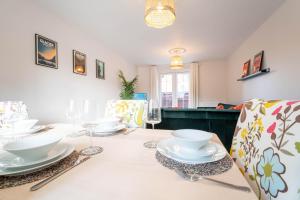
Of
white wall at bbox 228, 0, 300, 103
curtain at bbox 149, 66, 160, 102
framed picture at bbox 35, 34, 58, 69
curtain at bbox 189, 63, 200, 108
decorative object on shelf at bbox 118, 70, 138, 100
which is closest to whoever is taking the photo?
white wall at bbox 228, 0, 300, 103

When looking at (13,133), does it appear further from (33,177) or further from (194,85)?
(194,85)

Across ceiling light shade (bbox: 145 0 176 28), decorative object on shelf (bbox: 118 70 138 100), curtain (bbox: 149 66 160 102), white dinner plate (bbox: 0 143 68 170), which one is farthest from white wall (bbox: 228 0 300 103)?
curtain (bbox: 149 66 160 102)

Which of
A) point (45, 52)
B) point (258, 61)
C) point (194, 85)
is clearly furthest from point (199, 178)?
point (194, 85)

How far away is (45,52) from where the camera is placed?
2031mm

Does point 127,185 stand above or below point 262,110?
below

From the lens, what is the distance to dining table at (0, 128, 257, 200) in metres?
0.34

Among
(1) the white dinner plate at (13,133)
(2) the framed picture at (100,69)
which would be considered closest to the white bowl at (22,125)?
(1) the white dinner plate at (13,133)

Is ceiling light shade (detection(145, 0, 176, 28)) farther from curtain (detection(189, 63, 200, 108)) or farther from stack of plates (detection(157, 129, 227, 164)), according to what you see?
curtain (detection(189, 63, 200, 108))

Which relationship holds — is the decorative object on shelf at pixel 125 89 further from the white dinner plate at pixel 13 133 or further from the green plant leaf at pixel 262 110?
the green plant leaf at pixel 262 110

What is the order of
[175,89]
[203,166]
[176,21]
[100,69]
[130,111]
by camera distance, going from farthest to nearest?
[175,89], [100,69], [176,21], [130,111], [203,166]

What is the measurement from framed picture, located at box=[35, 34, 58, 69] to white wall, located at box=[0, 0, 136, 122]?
6 centimetres

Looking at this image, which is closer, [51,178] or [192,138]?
[51,178]

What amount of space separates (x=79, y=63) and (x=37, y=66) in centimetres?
79

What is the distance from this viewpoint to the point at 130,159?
0.55 metres
